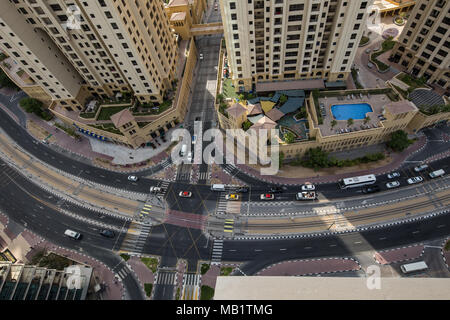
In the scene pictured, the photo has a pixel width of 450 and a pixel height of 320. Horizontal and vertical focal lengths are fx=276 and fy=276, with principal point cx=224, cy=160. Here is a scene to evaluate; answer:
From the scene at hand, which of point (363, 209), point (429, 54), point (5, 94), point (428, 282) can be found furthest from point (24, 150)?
point (429, 54)

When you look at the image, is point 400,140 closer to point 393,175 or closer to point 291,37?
point 393,175

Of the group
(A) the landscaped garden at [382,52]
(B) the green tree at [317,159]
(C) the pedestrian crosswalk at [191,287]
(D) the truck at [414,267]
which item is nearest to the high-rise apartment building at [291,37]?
(A) the landscaped garden at [382,52]

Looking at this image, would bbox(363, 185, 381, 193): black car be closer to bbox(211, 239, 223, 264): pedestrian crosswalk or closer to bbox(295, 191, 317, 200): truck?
bbox(295, 191, 317, 200): truck

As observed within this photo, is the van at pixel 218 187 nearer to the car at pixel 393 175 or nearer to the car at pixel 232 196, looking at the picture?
the car at pixel 232 196

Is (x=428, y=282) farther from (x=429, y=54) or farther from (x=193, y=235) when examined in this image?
(x=429, y=54)

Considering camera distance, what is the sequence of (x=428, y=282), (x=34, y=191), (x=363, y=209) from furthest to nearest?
(x=34, y=191), (x=363, y=209), (x=428, y=282)

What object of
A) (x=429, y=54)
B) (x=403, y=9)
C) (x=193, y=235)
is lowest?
(x=193, y=235)

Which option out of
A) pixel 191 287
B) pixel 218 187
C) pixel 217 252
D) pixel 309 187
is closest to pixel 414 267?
pixel 309 187
